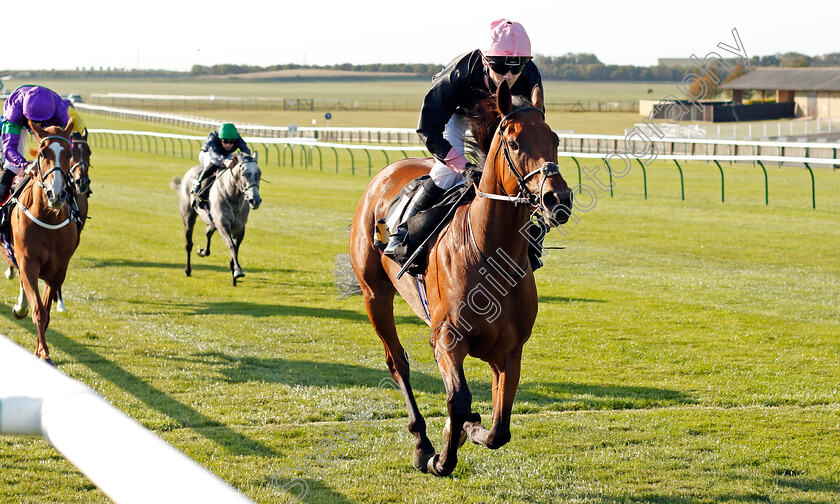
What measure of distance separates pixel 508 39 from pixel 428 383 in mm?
3258

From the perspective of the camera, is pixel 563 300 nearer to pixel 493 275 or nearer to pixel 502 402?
pixel 502 402

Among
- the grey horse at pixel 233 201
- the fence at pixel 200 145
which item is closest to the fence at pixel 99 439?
the grey horse at pixel 233 201

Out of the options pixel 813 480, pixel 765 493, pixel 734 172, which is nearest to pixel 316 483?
pixel 765 493

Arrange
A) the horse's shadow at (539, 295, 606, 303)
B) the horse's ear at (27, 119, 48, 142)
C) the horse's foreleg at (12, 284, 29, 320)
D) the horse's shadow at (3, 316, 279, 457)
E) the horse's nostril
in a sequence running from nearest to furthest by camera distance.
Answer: the horse's nostril → the horse's shadow at (3, 316, 279, 457) → the horse's ear at (27, 119, 48, 142) → the horse's foreleg at (12, 284, 29, 320) → the horse's shadow at (539, 295, 606, 303)

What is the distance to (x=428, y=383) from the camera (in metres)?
6.60

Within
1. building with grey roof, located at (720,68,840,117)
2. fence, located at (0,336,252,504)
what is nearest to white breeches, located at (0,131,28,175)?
fence, located at (0,336,252,504)

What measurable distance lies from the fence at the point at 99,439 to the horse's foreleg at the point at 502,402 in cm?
299

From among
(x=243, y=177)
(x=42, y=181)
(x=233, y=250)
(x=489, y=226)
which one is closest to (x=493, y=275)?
(x=489, y=226)

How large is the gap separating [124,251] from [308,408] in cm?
903

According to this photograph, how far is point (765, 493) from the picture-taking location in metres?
4.39

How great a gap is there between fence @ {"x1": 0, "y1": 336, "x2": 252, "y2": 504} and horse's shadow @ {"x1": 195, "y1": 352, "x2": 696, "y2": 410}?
496 centimetres

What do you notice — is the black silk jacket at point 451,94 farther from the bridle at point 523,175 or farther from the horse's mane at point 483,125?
the bridle at point 523,175

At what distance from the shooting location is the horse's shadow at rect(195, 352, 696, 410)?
Answer: 20.0 feet

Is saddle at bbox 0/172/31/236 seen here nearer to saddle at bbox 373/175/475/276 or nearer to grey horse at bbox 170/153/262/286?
grey horse at bbox 170/153/262/286
